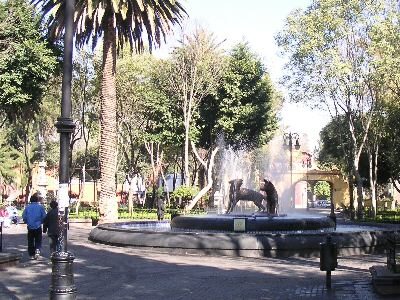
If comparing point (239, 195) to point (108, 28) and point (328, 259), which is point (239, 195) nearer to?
point (108, 28)

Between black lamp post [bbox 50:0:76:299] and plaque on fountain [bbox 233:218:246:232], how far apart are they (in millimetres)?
10893

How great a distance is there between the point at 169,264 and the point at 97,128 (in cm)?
3864

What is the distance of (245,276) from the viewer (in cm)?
1278

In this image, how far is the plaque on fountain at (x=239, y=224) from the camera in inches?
750

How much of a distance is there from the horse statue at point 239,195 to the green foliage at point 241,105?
1992 centimetres

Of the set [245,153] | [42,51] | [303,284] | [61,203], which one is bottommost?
[303,284]


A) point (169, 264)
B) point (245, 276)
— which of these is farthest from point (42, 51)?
point (245, 276)

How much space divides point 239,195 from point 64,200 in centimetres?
1577

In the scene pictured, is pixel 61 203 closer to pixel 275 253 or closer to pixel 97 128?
pixel 275 253

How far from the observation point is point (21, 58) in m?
28.4

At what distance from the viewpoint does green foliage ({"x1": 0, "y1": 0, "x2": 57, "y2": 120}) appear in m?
28.2

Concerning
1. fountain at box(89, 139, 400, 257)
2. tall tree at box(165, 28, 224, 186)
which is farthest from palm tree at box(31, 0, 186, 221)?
tall tree at box(165, 28, 224, 186)

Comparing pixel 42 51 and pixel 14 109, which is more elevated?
pixel 42 51

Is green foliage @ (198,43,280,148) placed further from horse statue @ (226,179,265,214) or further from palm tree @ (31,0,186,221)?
horse statue @ (226,179,265,214)
